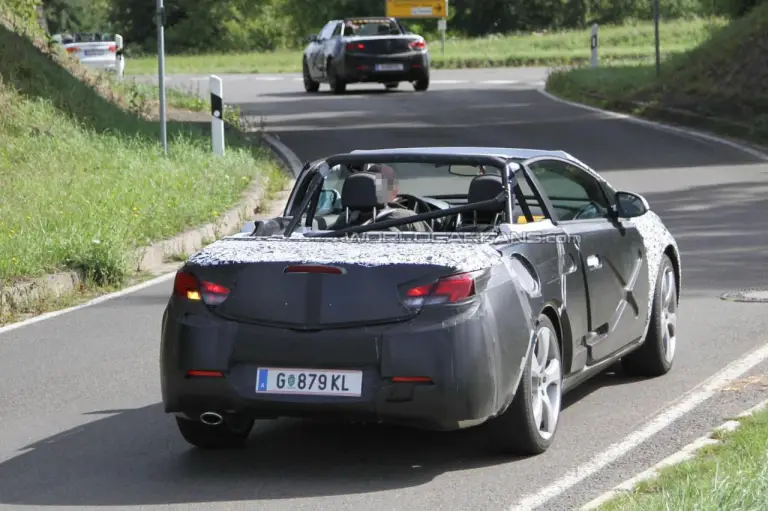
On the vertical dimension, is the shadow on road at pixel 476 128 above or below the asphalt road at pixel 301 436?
above

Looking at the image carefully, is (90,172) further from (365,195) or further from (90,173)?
(365,195)

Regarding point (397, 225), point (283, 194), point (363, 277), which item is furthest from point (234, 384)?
point (283, 194)

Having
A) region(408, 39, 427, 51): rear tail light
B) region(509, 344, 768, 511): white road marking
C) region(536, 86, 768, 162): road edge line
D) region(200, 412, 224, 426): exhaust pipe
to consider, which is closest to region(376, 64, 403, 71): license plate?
region(408, 39, 427, 51): rear tail light

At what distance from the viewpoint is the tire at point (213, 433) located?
7551mm

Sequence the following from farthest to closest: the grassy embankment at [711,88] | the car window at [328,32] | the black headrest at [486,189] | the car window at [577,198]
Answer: the car window at [328,32] < the grassy embankment at [711,88] < the car window at [577,198] < the black headrest at [486,189]

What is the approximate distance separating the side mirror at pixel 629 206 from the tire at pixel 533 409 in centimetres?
132

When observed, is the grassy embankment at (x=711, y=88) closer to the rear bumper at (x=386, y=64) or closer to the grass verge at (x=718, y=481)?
the rear bumper at (x=386, y=64)

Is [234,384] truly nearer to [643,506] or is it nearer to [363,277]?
[363,277]

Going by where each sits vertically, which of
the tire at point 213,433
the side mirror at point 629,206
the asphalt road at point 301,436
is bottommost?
the asphalt road at point 301,436

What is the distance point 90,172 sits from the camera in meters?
18.0

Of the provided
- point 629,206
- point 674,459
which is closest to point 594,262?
point 629,206

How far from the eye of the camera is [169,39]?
8650 centimetres

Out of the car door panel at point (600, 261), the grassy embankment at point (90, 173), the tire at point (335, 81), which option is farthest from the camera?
the tire at point (335, 81)

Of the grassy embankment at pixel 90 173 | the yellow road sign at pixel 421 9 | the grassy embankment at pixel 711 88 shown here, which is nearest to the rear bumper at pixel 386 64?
the grassy embankment at pixel 711 88
